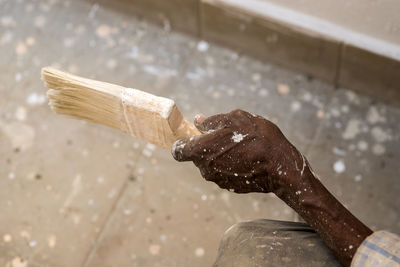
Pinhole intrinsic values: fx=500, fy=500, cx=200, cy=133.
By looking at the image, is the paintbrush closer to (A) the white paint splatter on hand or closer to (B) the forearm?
(A) the white paint splatter on hand

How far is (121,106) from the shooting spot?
4.77 ft

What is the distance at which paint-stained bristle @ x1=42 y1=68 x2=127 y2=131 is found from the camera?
144cm

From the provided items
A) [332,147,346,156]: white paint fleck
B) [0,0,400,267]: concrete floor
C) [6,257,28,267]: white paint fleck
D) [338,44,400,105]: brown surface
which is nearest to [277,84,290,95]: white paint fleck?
[0,0,400,267]: concrete floor

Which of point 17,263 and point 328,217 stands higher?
point 328,217

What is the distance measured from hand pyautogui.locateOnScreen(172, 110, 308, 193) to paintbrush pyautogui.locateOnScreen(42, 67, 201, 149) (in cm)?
8

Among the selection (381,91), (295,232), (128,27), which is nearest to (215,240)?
(295,232)

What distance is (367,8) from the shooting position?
2084mm

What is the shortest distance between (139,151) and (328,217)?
3.85 ft

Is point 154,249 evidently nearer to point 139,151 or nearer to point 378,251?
point 139,151

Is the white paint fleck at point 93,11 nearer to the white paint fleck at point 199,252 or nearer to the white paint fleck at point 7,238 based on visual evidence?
the white paint fleck at point 7,238

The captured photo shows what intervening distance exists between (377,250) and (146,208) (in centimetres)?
115

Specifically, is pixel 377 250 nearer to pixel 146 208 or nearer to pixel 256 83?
pixel 146 208

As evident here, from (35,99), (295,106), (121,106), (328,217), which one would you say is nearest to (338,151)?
(295,106)

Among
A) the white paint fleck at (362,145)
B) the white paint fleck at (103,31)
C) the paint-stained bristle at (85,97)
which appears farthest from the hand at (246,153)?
the white paint fleck at (103,31)
